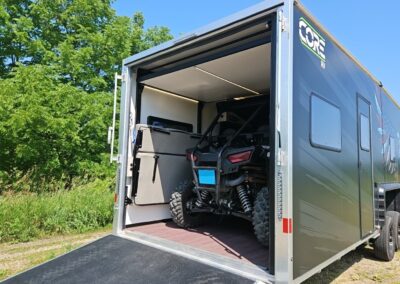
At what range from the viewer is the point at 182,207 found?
4262 millimetres

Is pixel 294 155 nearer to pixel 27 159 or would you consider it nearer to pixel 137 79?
pixel 137 79

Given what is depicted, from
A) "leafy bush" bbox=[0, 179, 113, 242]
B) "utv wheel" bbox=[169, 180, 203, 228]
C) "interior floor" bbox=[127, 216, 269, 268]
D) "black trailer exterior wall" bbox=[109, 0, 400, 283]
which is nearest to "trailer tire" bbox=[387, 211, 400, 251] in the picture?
"black trailer exterior wall" bbox=[109, 0, 400, 283]

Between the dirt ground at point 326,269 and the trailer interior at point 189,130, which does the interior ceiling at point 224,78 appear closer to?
the trailer interior at point 189,130

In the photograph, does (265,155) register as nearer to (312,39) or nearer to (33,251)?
(312,39)

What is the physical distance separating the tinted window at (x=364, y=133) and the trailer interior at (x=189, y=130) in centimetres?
118

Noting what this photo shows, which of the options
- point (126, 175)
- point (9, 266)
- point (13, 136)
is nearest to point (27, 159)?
point (13, 136)

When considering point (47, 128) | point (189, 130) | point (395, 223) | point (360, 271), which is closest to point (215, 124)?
point (189, 130)

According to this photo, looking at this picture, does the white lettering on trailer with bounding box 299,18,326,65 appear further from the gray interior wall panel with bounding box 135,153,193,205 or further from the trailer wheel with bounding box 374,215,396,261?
the trailer wheel with bounding box 374,215,396,261

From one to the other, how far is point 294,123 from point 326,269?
8.95 feet

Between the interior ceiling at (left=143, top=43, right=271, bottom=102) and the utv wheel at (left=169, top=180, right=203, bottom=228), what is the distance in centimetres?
147

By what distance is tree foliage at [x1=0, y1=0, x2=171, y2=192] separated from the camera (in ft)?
26.7

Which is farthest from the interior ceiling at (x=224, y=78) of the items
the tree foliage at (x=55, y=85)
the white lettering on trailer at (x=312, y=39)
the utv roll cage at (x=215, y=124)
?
the tree foliage at (x=55, y=85)

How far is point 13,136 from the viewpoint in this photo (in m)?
8.28

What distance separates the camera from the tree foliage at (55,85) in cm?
815
